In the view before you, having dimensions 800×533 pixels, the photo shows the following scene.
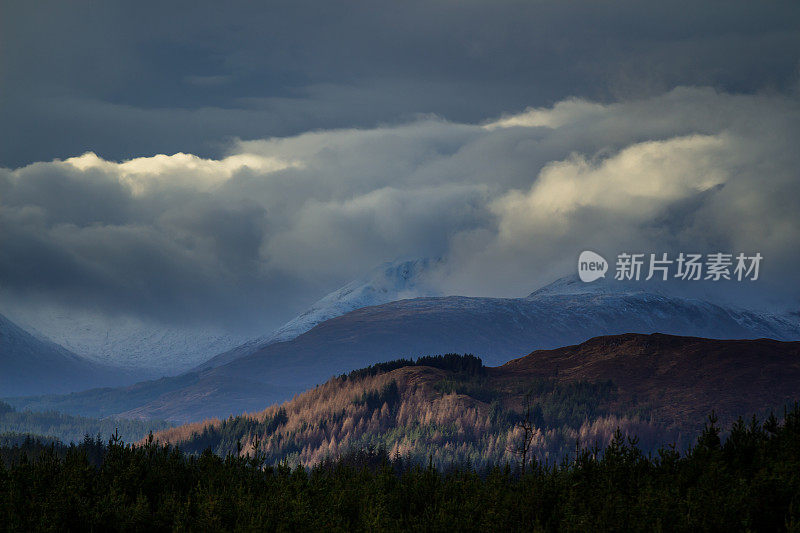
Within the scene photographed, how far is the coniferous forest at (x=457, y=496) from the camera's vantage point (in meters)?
39.4

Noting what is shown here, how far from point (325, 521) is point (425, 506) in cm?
848

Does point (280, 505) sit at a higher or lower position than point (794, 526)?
lower

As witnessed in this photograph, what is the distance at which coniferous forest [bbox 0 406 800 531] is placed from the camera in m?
39.4

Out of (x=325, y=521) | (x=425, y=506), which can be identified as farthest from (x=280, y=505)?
(x=425, y=506)

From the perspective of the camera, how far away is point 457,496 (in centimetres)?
5066

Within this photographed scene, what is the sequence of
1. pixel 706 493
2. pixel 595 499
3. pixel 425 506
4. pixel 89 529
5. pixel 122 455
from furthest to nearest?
pixel 122 455 → pixel 425 506 → pixel 89 529 → pixel 595 499 → pixel 706 493

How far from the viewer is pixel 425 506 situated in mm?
50719

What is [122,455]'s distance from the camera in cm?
5859

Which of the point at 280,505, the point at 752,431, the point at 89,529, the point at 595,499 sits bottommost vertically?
the point at 89,529

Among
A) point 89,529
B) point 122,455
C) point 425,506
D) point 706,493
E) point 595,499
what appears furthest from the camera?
point 122,455

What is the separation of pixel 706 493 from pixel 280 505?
22651mm

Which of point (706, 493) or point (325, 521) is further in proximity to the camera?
point (325, 521)

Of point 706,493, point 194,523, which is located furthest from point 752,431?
point 194,523

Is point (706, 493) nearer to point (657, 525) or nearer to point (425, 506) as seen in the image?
point (657, 525)
